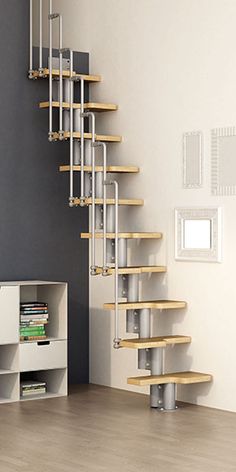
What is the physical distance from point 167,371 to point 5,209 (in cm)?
178

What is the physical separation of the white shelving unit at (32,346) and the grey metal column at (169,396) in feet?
3.23

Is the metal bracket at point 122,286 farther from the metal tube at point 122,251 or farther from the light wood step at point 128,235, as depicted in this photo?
the light wood step at point 128,235

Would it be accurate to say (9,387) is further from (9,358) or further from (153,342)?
(153,342)

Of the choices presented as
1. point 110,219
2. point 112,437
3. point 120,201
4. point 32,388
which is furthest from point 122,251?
point 112,437

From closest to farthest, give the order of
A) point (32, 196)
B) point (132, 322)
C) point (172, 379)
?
point (172, 379), point (132, 322), point (32, 196)

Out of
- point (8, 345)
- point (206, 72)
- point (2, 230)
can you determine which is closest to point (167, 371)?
point (8, 345)

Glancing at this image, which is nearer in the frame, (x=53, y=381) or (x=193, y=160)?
(x=193, y=160)

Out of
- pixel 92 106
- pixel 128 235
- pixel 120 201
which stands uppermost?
pixel 92 106

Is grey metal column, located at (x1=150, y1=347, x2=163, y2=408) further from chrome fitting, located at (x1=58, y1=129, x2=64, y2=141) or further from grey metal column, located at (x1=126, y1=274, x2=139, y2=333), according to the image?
chrome fitting, located at (x1=58, y1=129, x2=64, y2=141)

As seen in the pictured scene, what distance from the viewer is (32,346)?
7344 mm

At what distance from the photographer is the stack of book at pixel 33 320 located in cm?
736

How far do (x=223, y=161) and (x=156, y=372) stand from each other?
157cm

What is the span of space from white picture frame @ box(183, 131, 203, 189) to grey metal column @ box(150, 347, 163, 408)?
122 cm

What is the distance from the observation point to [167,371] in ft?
24.4
